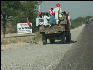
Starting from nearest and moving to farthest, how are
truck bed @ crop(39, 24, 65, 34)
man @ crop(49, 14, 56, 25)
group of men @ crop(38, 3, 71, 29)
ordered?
truck bed @ crop(39, 24, 65, 34)
man @ crop(49, 14, 56, 25)
group of men @ crop(38, 3, 71, 29)

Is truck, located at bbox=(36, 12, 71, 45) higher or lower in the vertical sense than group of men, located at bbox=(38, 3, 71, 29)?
lower

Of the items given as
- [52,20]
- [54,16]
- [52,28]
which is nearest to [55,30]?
[52,28]

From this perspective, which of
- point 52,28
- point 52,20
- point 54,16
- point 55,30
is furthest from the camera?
point 54,16

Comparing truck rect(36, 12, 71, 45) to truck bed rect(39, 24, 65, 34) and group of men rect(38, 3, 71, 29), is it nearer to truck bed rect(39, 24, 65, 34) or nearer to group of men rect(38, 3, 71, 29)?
truck bed rect(39, 24, 65, 34)

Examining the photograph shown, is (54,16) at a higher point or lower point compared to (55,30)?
higher

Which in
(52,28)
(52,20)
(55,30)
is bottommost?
(55,30)

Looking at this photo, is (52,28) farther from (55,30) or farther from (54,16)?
(54,16)

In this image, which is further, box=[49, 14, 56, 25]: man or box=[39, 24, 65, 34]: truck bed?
box=[49, 14, 56, 25]: man

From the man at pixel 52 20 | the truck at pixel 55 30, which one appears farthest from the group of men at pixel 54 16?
the truck at pixel 55 30

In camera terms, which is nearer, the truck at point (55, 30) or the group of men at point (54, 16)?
the truck at point (55, 30)

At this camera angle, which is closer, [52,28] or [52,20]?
[52,28]

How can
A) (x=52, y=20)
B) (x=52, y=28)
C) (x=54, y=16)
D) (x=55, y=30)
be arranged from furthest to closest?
(x=54, y=16) < (x=52, y=20) < (x=52, y=28) < (x=55, y=30)

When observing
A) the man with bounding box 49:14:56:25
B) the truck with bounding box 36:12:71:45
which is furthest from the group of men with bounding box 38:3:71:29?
the truck with bounding box 36:12:71:45

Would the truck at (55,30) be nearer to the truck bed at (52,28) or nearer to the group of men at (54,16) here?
the truck bed at (52,28)
